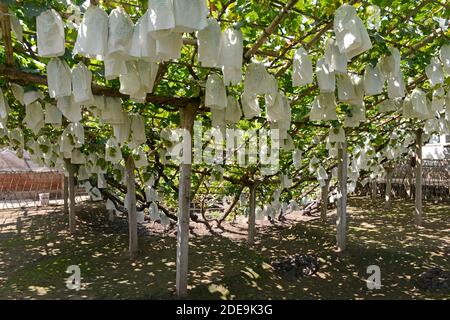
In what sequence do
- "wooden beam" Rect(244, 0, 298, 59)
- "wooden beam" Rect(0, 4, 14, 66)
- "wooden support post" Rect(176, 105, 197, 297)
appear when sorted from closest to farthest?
1. "wooden beam" Rect(0, 4, 14, 66)
2. "wooden beam" Rect(244, 0, 298, 59)
3. "wooden support post" Rect(176, 105, 197, 297)

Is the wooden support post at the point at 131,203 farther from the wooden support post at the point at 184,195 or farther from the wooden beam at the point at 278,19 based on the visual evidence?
the wooden beam at the point at 278,19

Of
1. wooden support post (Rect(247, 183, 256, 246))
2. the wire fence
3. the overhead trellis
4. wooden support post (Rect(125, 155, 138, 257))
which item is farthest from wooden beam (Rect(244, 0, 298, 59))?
the wire fence

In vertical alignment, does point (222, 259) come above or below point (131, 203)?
below

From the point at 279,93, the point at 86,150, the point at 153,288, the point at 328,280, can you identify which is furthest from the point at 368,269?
the point at 86,150

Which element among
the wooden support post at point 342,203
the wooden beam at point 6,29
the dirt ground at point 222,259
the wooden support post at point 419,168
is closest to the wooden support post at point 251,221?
the dirt ground at point 222,259

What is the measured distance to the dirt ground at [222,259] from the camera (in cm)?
465

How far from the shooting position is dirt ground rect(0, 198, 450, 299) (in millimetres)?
4652

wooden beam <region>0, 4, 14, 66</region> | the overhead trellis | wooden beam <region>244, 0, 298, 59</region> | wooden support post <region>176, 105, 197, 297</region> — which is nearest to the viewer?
the overhead trellis

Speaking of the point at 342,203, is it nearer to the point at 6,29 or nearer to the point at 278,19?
the point at 278,19

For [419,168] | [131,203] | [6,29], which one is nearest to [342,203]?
[419,168]

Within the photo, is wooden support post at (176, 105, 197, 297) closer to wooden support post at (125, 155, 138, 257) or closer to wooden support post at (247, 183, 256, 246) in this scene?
wooden support post at (125, 155, 138, 257)

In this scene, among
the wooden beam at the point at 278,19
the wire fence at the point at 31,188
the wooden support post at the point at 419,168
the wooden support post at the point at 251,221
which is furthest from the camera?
the wire fence at the point at 31,188

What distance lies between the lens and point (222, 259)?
20.2 feet

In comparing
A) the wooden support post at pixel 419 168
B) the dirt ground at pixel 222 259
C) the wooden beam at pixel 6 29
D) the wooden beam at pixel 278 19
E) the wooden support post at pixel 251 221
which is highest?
the wooden beam at pixel 278 19
